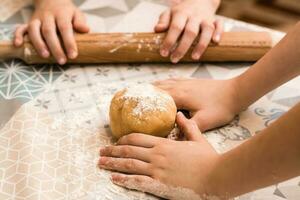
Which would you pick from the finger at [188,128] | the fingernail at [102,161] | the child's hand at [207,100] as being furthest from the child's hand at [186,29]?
the fingernail at [102,161]

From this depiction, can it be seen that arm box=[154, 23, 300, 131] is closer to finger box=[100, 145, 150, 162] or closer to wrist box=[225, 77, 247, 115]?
wrist box=[225, 77, 247, 115]

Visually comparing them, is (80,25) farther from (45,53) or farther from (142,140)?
(142,140)

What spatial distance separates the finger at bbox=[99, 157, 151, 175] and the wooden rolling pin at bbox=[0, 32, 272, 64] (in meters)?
0.29

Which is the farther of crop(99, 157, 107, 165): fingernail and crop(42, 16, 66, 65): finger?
crop(42, 16, 66, 65): finger

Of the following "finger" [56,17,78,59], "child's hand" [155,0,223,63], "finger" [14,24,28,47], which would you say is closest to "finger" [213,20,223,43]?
"child's hand" [155,0,223,63]

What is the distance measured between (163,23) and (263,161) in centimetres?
51

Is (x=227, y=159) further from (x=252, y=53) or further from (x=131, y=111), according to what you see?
(x=252, y=53)

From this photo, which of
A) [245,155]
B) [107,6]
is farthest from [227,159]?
[107,6]

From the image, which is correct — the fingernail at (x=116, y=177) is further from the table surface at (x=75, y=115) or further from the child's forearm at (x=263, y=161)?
the child's forearm at (x=263, y=161)

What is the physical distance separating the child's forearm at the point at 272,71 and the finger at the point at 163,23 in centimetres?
23

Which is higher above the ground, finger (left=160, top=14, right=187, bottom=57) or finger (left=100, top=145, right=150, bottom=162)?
finger (left=160, top=14, right=187, bottom=57)

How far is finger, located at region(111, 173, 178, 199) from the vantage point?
0.79m

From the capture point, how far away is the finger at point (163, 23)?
42.8 inches

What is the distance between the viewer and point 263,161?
68cm
